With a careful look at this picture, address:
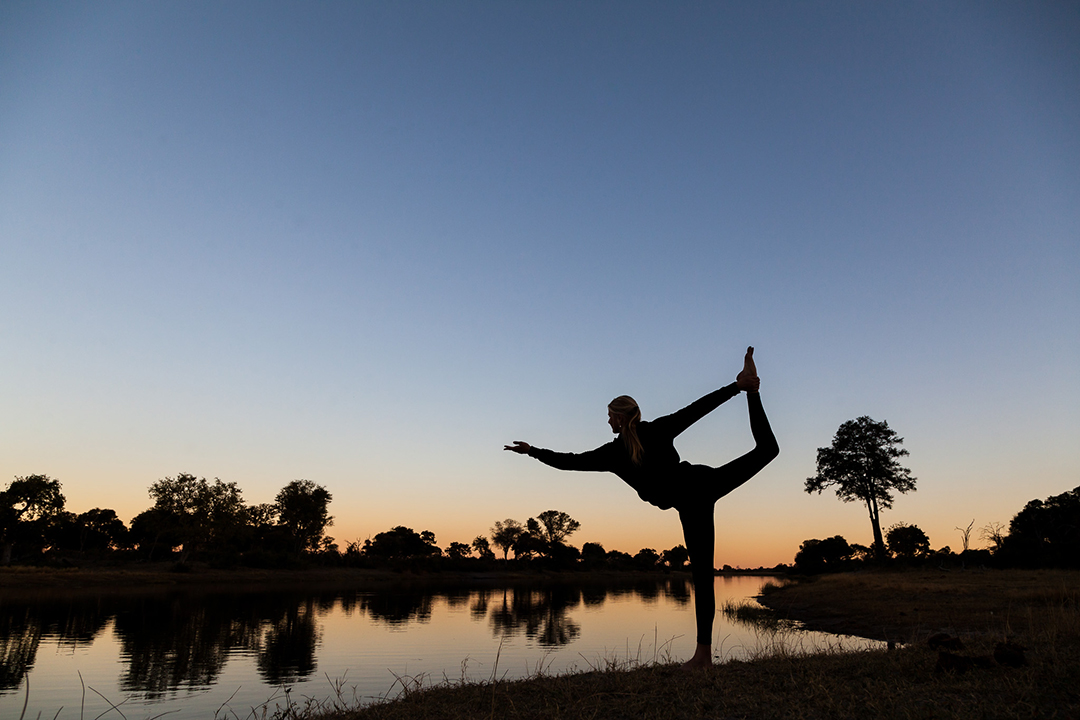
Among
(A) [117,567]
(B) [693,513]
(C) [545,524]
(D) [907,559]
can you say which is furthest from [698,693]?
(C) [545,524]

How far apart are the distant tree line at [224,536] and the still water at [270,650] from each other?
33815 mm

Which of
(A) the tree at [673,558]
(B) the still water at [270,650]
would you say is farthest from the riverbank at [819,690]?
(A) the tree at [673,558]

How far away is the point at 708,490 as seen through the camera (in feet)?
15.5

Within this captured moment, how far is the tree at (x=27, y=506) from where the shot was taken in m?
54.4

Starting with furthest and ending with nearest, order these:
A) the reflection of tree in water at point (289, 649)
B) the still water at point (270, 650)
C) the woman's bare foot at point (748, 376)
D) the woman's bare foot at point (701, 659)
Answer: the reflection of tree in water at point (289, 649)
the still water at point (270, 650)
the woman's bare foot at point (701, 659)
the woman's bare foot at point (748, 376)

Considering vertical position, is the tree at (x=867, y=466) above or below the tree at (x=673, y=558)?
above

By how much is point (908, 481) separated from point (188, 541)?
2484 inches

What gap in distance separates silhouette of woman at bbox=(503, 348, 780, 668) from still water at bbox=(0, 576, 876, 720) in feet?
8.82

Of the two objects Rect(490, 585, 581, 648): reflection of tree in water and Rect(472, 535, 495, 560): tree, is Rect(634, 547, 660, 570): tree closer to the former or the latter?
Rect(472, 535, 495, 560): tree

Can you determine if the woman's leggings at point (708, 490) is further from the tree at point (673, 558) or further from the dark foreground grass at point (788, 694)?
the tree at point (673, 558)

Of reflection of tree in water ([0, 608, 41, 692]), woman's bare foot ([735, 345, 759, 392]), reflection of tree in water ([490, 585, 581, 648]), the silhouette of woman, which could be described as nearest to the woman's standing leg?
the silhouette of woman

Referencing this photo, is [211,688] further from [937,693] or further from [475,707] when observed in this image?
[937,693]

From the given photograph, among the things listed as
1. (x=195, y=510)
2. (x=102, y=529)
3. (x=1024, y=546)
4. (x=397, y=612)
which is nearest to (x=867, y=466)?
(x=1024, y=546)

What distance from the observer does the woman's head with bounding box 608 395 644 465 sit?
4664 mm
